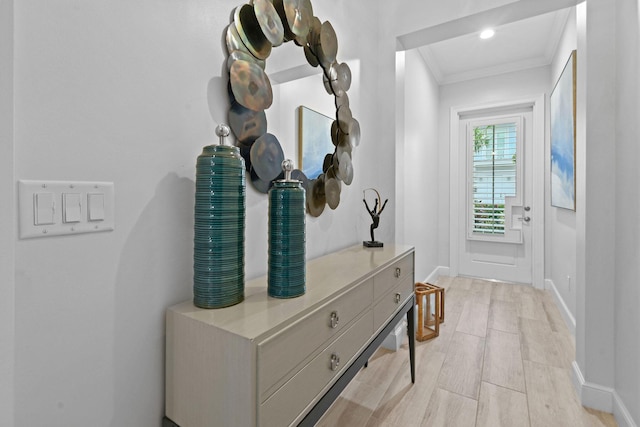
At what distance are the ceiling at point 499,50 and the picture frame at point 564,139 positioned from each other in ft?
1.86

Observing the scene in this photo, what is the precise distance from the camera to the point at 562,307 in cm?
292

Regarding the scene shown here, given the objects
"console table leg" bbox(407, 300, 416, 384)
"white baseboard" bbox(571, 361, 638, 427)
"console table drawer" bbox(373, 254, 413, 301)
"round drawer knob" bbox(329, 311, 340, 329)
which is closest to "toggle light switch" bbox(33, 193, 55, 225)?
"round drawer knob" bbox(329, 311, 340, 329)

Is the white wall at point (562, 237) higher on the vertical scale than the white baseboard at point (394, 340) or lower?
higher

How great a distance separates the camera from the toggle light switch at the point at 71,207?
71cm

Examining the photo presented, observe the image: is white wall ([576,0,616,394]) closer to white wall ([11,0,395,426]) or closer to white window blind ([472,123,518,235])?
white wall ([11,0,395,426])

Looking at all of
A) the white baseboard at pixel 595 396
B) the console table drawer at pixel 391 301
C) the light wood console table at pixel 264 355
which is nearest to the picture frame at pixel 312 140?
the light wood console table at pixel 264 355

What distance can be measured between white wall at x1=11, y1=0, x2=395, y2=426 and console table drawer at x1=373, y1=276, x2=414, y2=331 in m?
0.84

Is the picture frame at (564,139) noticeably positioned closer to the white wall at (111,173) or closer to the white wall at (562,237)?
the white wall at (562,237)

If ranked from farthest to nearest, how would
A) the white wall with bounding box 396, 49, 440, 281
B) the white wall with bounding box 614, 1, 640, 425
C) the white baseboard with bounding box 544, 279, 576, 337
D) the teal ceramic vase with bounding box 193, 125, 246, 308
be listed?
the white wall with bounding box 396, 49, 440, 281 → the white baseboard with bounding box 544, 279, 576, 337 → the white wall with bounding box 614, 1, 640, 425 → the teal ceramic vase with bounding box 193, 125, 246, 308

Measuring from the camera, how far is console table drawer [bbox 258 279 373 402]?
76 centimetres

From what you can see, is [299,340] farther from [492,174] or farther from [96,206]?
[492,174]

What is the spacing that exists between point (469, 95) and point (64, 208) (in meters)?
4.49

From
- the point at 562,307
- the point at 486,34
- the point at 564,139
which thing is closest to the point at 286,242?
the point at 564,139

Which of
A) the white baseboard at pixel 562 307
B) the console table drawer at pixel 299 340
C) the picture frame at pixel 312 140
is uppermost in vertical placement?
the picture frame at pixel 312 140
